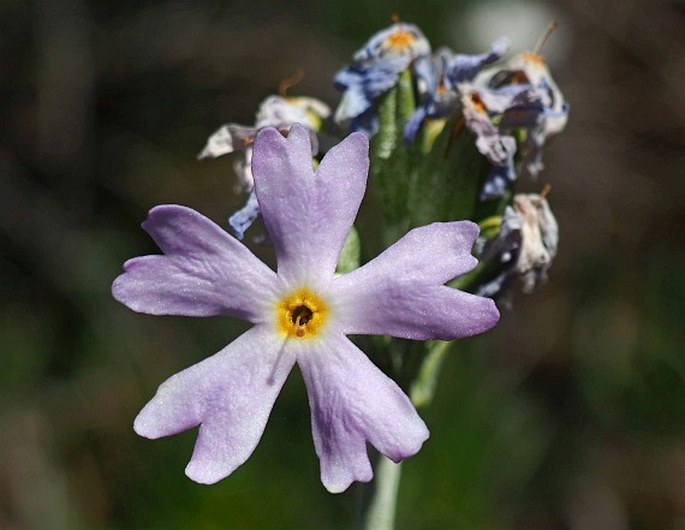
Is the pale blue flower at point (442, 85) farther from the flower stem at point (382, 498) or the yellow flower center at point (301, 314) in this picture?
the flower stem at point (382, 498)

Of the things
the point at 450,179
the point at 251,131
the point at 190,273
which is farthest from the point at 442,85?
the point at 190,273

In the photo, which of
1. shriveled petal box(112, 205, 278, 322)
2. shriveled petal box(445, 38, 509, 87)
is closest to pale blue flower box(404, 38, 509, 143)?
shriveled petal box(445, 38, 509, 87)

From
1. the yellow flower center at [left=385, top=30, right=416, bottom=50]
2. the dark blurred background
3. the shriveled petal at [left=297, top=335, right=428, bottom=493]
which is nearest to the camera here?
the shriveled petal at [left=297, top=335, right=428, bottom=493]

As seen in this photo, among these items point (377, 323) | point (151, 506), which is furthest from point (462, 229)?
point (151, 506)

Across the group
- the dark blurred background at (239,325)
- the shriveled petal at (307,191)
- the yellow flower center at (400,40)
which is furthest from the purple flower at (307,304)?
the dark blurred background at (239,325)

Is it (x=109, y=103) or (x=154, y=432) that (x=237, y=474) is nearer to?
(x=154, y=432)

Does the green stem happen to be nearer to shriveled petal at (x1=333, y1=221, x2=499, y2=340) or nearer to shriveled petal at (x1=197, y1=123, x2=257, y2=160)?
shriveled petal at (x1=333, y1=221, x2=499, y2=340)
